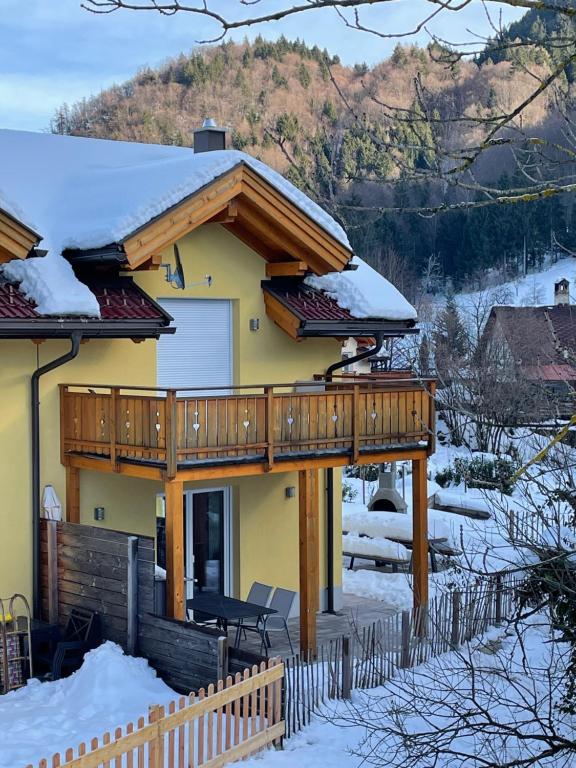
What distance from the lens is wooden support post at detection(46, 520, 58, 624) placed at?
1461 cm

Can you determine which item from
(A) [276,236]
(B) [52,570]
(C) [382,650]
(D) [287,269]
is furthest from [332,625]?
(A) [276,236]

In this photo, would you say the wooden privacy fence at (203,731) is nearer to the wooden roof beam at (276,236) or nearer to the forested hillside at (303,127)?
the wooden roof beam at (276,236)

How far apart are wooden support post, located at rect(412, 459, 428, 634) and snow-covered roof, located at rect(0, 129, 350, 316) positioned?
403 cm

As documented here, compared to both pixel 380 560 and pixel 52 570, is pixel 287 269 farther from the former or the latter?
pixel 380 560

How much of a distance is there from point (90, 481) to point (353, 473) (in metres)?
20.2

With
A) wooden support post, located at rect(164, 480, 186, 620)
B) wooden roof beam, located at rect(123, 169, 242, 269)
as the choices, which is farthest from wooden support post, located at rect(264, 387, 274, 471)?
wooden roof beam, located at rect(123, 169, 242, 269)

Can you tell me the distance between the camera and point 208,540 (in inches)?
688

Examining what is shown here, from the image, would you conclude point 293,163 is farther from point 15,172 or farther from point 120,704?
point 15,172

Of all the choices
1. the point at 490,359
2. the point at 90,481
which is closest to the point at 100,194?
the point at 90,481

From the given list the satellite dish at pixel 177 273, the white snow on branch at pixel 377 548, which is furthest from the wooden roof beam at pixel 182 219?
the white snow on branch at pixel 377 548

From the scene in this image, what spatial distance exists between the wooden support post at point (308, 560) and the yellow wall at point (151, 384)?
198cm

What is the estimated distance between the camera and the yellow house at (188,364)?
14422 mm

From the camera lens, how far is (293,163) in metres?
6.29

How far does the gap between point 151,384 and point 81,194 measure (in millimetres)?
3138
